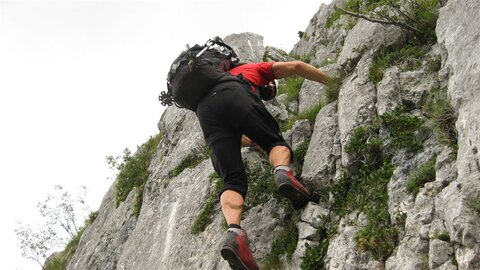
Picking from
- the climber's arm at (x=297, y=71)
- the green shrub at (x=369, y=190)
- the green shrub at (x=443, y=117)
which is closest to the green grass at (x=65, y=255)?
the climber's arm at (x=297, y=71)

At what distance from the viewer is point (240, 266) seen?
7773mm

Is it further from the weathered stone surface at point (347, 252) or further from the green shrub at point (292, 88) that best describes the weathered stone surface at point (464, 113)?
the green shrub at point (292, 88)

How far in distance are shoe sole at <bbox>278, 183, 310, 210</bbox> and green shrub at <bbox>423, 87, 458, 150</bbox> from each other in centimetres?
206

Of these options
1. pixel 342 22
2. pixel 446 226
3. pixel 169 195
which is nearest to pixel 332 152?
pixel 446 226

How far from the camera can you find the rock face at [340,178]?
20.2ft

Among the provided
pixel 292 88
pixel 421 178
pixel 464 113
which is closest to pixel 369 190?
pixel 421 178

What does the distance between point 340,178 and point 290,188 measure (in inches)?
28.9

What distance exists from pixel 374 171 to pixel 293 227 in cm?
145

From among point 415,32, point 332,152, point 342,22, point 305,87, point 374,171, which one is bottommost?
point 374,171

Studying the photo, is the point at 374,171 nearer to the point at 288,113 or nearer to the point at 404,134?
the point at 404,134

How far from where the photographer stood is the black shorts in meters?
8.68

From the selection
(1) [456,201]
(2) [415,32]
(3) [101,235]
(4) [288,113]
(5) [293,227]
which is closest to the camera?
(1) [456,201]

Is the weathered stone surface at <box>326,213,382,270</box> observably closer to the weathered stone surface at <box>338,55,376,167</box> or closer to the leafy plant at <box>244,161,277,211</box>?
the weathered stone surface at <box>338,55,376,167</box>

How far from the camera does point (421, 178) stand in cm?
698
